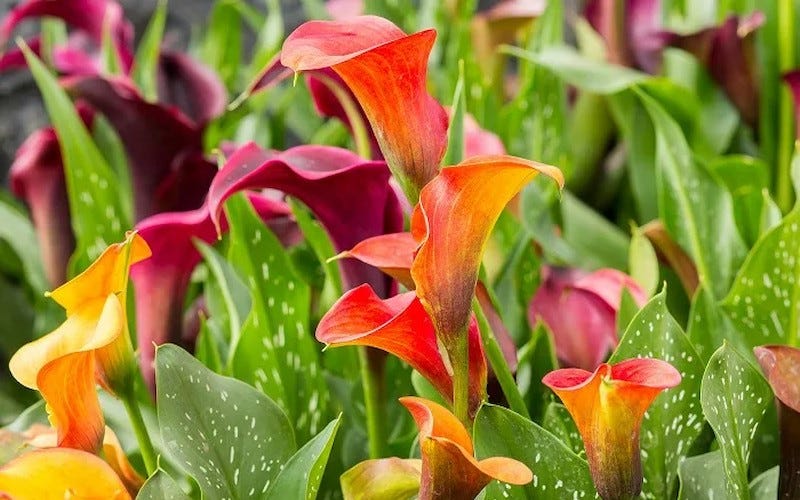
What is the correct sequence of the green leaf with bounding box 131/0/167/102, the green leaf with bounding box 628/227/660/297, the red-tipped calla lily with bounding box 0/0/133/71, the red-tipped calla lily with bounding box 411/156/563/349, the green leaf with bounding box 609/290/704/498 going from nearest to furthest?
the red-tipped calla lily with bounding box 411/156/563/349, the green leaf with bounding box 609/290/704/498, the green leaf with bounding box 628/227/660/297, the red-tipped calla lily with bounding box 0/0/133/71, the green leaf with bounding box 131/0/167/102

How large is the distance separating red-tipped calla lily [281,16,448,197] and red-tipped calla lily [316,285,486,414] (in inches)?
1.4

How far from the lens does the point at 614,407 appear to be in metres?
0.30

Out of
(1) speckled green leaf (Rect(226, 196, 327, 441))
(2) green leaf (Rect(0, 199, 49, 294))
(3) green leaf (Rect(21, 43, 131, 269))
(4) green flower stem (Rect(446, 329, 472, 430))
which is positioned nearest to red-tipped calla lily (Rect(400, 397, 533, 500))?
(4) green flower stem (Rect(446, 329, 472, 430))

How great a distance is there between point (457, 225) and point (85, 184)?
1.22ft

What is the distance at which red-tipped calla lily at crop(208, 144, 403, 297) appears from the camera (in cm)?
38

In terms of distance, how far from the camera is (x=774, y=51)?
742 millimetres

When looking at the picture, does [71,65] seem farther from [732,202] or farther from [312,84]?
[732,202]

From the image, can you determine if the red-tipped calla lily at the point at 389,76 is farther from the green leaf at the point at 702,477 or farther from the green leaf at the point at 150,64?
the green leaf at the point at 150,64

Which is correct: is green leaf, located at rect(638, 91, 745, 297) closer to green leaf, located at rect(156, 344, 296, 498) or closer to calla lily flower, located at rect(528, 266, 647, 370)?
calla lily flower, located at rect(528, 266, 647, 370)

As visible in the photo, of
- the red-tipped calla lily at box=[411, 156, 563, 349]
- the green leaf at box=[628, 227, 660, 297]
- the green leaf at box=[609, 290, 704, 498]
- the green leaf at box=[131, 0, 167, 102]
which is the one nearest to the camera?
the red-tipped calla lily at box=[411, 156, 563, 349]

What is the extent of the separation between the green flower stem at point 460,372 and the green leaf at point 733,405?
Answer: 0.24 feet

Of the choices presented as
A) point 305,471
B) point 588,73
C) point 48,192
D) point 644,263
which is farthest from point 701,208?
point 48,192

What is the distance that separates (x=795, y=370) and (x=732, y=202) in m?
0.23

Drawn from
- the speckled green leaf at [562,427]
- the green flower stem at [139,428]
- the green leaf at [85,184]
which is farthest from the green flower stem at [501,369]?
the green leaf at [85,184]
